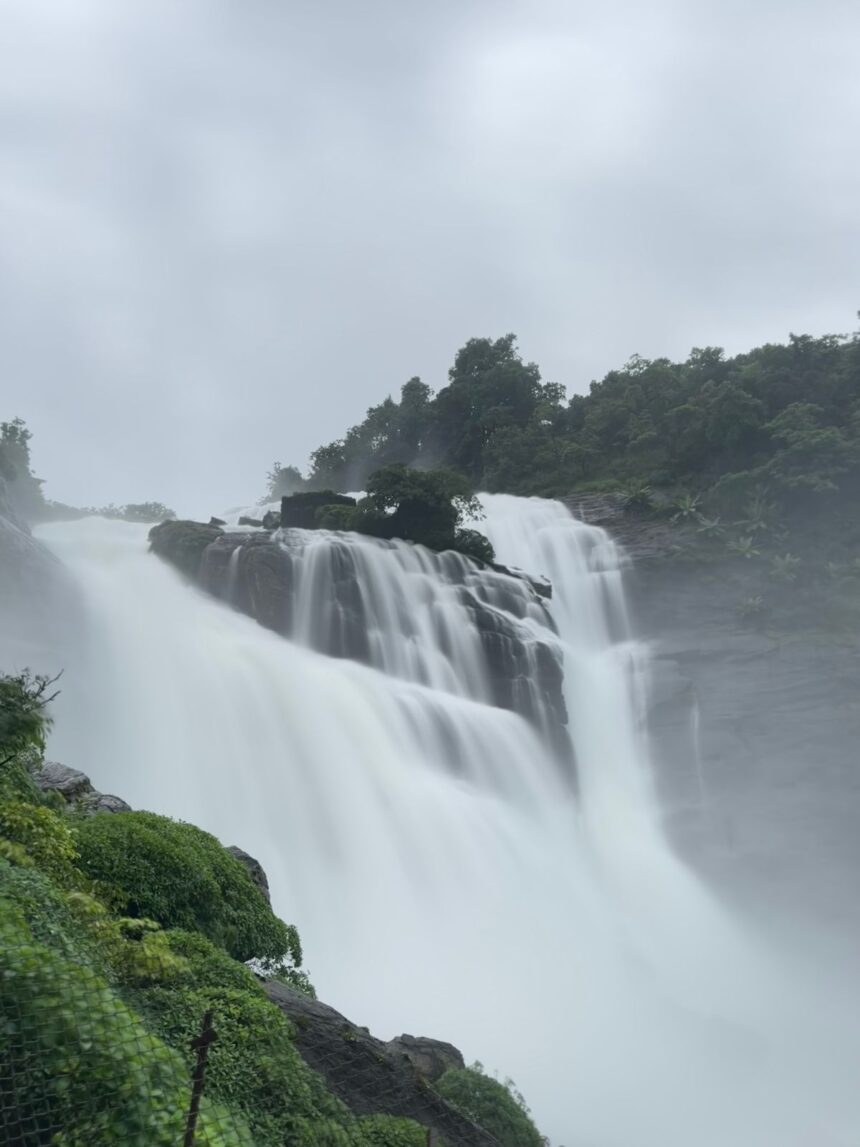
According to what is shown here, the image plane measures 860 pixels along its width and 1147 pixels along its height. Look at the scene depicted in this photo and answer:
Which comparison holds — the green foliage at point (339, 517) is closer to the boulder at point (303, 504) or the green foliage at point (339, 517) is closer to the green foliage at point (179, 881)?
the boulder at point (303, 504)

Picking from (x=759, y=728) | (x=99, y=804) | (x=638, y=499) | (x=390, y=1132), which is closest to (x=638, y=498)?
(x=638, y=499)

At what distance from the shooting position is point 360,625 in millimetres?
28812

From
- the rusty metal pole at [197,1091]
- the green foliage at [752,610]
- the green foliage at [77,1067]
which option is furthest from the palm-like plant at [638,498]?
the rusty metal pole at [197,1091]

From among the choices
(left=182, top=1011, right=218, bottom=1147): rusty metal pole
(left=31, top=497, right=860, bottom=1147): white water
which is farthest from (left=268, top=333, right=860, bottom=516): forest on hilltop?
(left=182, top=1011, right=218, bottom=1147): rusty metal pole

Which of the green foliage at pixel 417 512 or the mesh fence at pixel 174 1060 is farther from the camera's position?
the green foliage at pixel 417 512

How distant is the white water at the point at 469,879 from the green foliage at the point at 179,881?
16.0 ft

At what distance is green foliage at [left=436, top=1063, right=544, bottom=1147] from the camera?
33.3ft

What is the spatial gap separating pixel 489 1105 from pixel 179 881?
13.1ft

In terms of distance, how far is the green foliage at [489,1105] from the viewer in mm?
10141

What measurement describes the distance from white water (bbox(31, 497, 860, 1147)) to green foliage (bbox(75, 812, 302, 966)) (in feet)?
16.0

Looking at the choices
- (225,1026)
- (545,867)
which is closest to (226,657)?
(545,867)

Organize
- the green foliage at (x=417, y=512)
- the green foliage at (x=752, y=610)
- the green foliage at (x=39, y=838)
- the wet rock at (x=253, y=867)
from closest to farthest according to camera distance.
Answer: the green foliage at (x=39, y=838) → the wet rock at (x=253, y=867) → the green foliage at (x=752, y=610) → the green foliage at (x=417, y=512)

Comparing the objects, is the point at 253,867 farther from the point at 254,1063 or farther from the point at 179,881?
the point at 254,1063

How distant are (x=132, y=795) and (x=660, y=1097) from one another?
35.1ft
